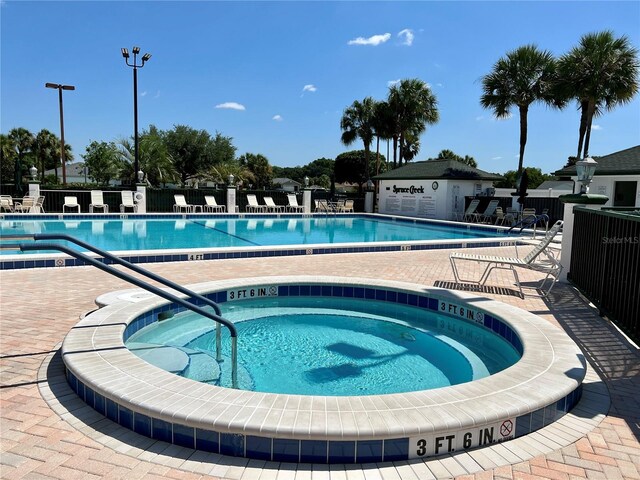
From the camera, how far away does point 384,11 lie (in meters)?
14.1

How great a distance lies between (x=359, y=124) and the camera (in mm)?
37875

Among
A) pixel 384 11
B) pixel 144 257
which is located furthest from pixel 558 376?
pixel 384 11

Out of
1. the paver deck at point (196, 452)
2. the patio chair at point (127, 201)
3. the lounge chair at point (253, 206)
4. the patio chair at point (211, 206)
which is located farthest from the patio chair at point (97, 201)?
the paver deck at point (196, 452)

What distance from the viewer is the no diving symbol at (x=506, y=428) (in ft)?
9.15

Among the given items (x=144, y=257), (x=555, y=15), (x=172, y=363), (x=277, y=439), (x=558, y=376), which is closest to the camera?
(x=277, y=439)

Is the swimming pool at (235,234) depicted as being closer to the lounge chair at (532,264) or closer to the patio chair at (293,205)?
the patio chair at (293,205)

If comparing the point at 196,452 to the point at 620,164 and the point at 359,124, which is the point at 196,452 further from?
the point at 359,124

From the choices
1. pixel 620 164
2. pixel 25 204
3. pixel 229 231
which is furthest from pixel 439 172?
pixel 25 204

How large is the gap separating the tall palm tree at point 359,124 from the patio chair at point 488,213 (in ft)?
50.1

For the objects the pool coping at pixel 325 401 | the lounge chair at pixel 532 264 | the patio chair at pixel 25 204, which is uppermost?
the patio chair at pixel 25 204

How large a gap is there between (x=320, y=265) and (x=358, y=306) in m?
2.85

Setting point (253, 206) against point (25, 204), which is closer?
Result: point (25, 204)

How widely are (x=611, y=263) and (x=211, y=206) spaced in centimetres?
2209

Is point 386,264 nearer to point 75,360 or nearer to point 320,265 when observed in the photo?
point 320,265
